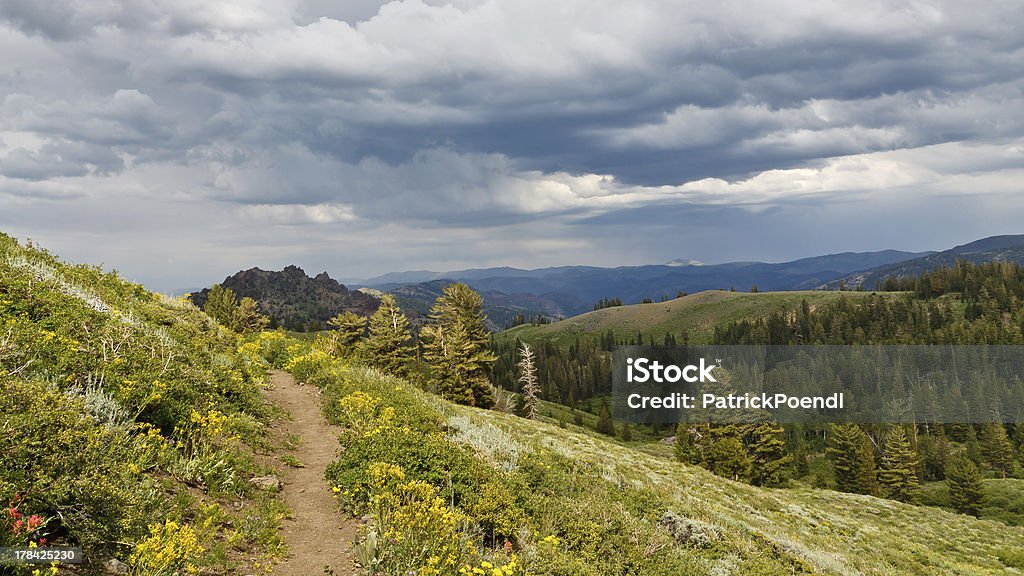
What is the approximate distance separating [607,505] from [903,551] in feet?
79.0

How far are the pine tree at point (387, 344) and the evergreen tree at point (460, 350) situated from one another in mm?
2851

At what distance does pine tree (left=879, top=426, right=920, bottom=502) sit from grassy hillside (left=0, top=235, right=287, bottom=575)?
111862 mm

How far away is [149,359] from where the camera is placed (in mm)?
12055

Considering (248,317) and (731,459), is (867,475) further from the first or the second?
(248,317)

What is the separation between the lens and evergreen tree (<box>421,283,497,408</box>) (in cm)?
4934

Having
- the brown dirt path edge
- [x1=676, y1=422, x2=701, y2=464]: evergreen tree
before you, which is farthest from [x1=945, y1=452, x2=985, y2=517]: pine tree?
the brown dirt path edge

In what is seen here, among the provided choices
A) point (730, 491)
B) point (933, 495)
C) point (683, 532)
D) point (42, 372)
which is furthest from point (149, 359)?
point (933, 495)

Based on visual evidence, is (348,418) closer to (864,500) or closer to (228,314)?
(864,500)

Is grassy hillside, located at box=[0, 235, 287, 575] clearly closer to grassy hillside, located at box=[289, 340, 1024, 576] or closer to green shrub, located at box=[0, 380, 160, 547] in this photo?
green shrub, located at box=[0, 380, 160, 547]

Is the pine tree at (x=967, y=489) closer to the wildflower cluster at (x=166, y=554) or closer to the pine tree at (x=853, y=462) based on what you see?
the pine tree at (x=853, y=462)

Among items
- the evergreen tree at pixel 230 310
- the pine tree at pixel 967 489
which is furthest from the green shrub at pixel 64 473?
the pine tree at pixel 967 489

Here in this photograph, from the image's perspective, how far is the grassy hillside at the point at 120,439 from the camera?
6.08 meters

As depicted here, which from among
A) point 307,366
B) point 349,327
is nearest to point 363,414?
point 307,366

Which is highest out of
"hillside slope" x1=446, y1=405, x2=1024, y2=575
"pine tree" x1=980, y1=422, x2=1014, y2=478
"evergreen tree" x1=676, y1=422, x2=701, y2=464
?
"hillside slope" x1=446, y1=405, x2=1024, y2=575
